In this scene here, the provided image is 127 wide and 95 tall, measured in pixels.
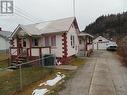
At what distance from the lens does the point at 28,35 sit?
24.0 metres

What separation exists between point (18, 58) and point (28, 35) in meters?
2.69

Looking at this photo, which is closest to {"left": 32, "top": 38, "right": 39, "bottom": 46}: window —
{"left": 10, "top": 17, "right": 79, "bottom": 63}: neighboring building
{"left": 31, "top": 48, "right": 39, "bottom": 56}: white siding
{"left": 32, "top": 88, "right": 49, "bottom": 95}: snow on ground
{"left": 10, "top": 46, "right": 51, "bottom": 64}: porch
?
{"left": 10, "top": 17, "right": 79, "bottom": 63}: neighboring building

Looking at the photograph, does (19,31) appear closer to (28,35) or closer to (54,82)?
(28,35)

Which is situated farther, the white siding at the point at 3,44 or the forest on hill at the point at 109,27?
the forest on hill at the point at 109,27

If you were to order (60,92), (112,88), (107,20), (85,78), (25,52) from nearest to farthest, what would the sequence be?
(60,92)
(112,88)
(85,78)
(25,52)
(107,20)

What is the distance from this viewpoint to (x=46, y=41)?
2530 centimetres

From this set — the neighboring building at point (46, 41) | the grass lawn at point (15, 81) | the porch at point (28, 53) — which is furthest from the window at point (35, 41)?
the grass lawn at point (15, 81)

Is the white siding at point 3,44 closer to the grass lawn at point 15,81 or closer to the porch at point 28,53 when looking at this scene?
the porch at point 28,53

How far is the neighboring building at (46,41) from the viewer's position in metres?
23.5

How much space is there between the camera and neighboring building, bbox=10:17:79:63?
23519mm

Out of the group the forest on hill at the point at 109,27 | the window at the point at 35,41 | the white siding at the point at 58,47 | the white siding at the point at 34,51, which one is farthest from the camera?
the forest on hill at the point at 109,27

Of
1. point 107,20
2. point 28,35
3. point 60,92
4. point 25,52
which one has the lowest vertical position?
point 60,92

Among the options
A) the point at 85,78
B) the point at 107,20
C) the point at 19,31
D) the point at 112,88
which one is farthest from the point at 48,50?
the point at 107,20

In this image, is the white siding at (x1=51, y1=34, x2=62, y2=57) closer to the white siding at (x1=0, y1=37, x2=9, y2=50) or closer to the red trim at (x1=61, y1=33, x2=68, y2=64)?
the red trim at (x1=61, y1=33, x2=68, y2=64)
